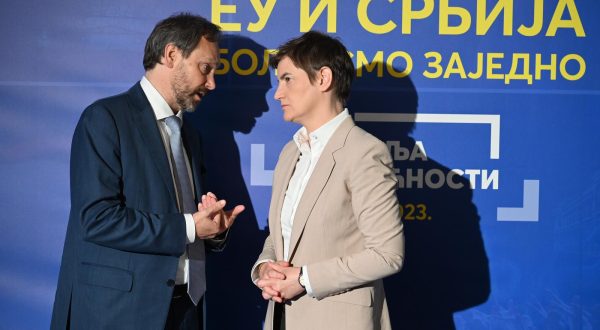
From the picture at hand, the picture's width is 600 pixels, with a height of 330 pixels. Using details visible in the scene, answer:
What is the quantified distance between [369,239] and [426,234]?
3.66 ft

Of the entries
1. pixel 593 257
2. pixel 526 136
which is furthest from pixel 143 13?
pixel 593 257

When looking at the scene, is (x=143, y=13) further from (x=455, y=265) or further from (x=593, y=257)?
(x=593, y=257)

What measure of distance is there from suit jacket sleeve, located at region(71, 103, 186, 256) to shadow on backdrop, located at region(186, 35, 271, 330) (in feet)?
2.70

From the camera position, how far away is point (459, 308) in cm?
308

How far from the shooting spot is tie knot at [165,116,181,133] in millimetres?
2389

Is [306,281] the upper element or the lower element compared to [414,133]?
lower

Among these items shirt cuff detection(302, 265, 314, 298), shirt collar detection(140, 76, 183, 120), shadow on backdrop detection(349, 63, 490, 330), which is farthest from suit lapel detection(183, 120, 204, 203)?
shadow on backdrop detection(349, 63, 490, 330)

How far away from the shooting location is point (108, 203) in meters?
2.10

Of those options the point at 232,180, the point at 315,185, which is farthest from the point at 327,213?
the point at 232,180

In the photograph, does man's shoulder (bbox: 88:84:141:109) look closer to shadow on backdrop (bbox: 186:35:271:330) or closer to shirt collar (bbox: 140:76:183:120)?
shirt collar (bbox: 140:76:183:120)

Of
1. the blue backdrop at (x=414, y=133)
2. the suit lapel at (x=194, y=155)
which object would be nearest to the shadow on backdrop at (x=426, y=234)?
the blue backdrop at (x=414, y=133)

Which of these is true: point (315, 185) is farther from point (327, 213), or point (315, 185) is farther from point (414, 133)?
point (414, 133)

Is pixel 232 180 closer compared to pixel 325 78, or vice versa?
pixel 325 78

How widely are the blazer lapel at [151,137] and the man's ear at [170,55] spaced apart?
0.16 metres
